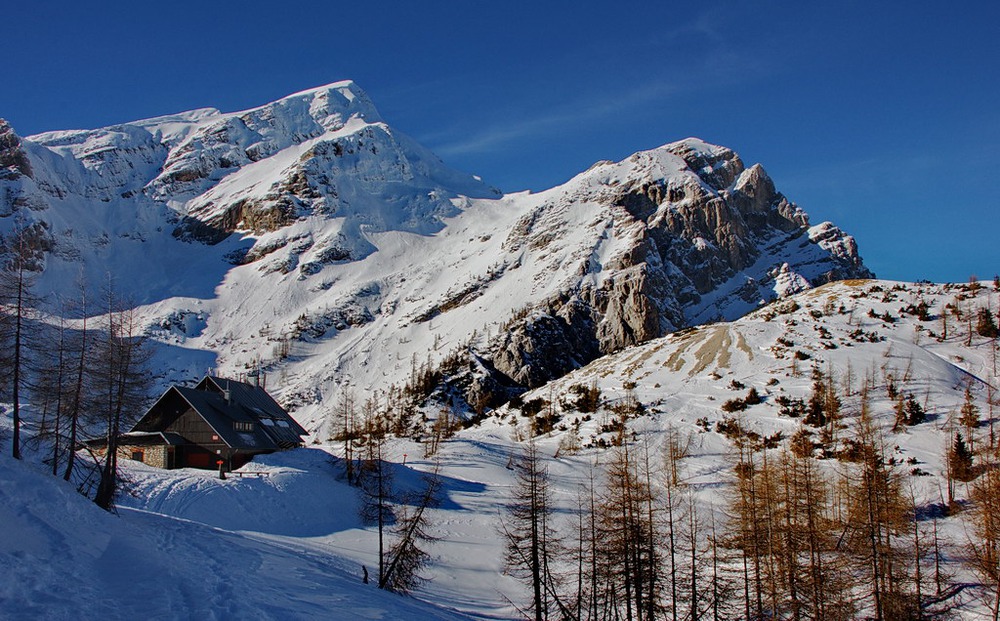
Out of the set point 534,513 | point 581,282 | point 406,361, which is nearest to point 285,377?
point 406,361

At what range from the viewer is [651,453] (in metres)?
70.1

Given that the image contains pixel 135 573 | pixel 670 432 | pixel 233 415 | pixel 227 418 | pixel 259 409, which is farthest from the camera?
pixel 670 432

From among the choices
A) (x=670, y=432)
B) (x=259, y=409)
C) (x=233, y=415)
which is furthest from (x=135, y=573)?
(x=670, y=432)

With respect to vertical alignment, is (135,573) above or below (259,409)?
below

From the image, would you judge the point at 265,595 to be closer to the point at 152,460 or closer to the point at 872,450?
the point at 872,450

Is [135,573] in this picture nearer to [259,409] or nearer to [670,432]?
[259,409]

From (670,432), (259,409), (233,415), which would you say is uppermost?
(259,409)

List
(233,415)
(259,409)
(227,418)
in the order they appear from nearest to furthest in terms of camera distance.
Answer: (227,418) → (233,415) → (259,409)

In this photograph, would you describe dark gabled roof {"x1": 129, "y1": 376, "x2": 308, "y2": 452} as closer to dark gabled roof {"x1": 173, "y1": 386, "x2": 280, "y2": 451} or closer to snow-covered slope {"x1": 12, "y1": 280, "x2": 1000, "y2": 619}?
dark gabled roof {"x1": 173, "y1": 386, "x2": 280, "y2": 451}

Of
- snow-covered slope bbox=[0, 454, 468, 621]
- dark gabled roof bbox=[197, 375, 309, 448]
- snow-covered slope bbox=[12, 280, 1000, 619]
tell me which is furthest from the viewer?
dark gabled roof bbox=[197, 375, 309, 448]

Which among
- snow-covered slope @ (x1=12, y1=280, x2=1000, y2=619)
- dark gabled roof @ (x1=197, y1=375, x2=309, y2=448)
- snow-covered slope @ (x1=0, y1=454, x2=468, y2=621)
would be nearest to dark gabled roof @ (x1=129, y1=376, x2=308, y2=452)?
dark gabled roof @ (x1=197, y1=375, x2=309, y2=448)

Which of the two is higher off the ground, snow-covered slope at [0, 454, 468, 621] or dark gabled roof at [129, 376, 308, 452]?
dark gabled roof at [129, 376, 308, 452]

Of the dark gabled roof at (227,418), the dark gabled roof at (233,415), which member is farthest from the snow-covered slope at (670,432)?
the dark gabled roof at (233,415)

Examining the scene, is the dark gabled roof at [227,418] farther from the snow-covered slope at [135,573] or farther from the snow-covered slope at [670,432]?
the snow-covered slope at [135,573]
